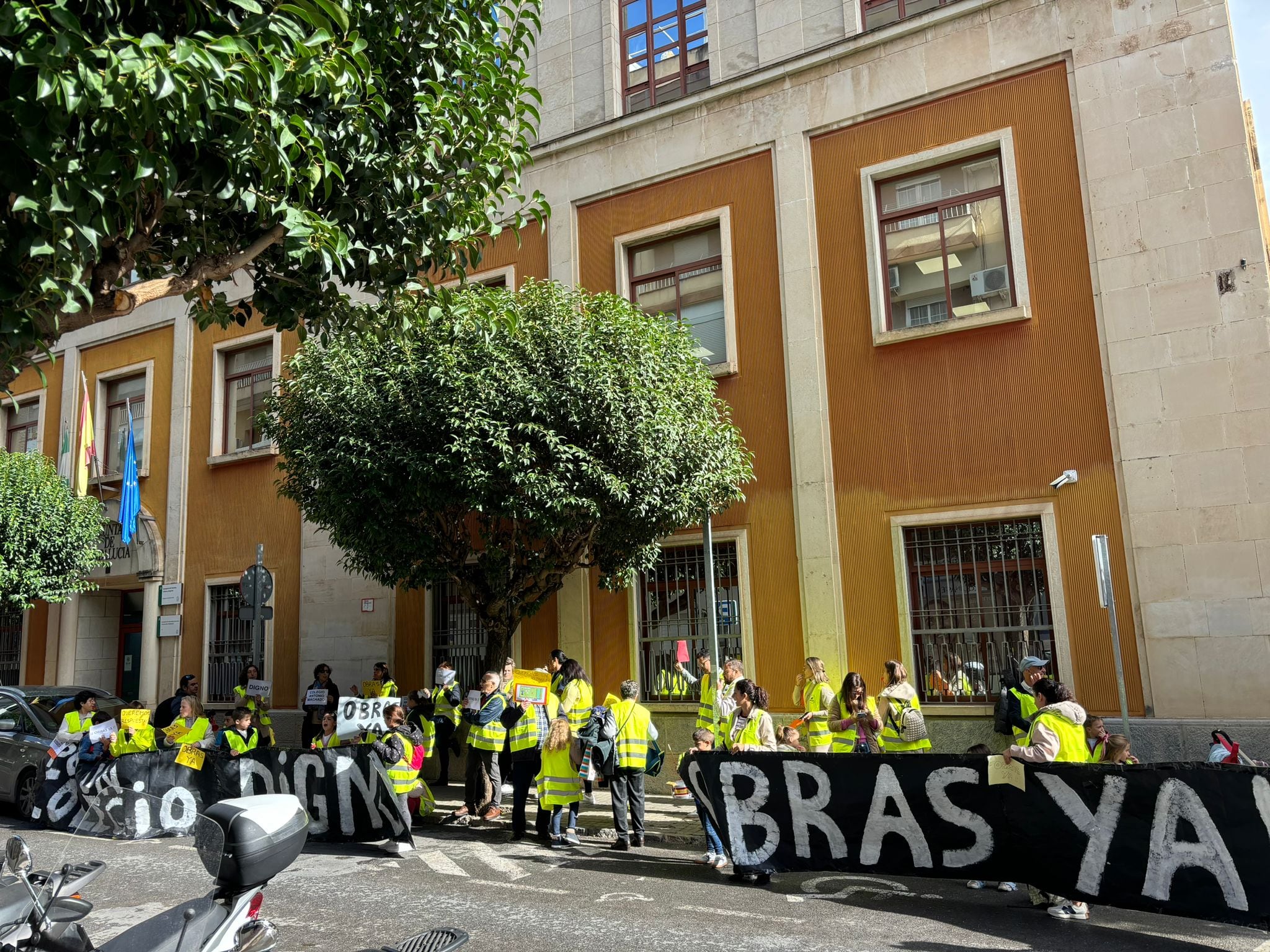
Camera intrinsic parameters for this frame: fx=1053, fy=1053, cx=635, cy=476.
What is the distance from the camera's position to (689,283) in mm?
15156

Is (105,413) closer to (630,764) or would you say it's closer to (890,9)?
(630,764)

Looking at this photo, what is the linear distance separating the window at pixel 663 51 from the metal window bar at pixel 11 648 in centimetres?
1659

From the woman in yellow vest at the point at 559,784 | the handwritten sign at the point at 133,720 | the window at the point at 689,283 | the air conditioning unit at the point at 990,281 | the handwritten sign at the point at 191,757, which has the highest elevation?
the window at the point at 689,283

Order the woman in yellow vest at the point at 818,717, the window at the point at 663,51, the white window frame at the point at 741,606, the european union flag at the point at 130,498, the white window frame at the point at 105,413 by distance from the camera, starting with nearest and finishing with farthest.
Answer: the woman in yellow vest at the point at 818,717 < the white window frame at the point at 741,606 < the window at the point at 663,51 < the european union flag at the point at 130,498 < the white window frame at the point at 105,413

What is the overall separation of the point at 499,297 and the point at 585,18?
7.21 metres

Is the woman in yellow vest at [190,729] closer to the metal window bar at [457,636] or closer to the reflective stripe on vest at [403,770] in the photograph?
the reflective stripe on vest at [403,770]

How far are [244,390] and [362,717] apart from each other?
11.1 metres

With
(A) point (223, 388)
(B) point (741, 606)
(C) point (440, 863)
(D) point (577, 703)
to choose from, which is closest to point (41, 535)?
(A) point (223, 388)

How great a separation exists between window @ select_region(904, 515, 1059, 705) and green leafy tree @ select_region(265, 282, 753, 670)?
8.37 ft

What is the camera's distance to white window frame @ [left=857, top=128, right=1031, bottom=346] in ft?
41.3

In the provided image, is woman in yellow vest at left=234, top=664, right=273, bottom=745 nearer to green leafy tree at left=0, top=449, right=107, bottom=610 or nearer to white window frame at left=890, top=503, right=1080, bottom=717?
green leafy tree at left=0, top=449, right=107, bottom=610

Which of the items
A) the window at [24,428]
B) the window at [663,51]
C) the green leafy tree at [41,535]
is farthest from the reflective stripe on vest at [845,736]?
the window at [24,428]

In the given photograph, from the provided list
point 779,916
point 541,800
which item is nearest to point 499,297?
point 541,800

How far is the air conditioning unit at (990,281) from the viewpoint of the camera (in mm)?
12906
